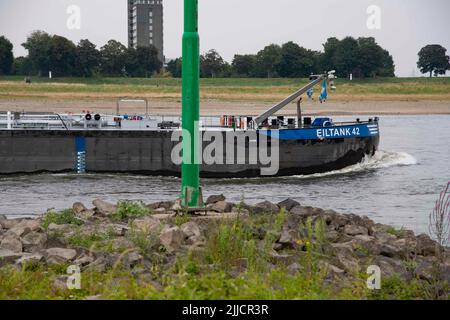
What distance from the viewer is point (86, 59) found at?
97.2 metres

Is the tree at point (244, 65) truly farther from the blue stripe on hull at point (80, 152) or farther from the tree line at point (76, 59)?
the blue stripe on hull at point (80, 152)

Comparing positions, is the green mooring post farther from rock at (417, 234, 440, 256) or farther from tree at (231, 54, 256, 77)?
tree at (231, 54, 256, 77)

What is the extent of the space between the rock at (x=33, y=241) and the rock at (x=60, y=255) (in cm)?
54

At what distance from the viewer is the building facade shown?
93.9 metres

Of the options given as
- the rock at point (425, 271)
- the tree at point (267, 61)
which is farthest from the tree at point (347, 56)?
the rock at point (425, 271)

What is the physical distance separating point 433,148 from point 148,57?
56541 millimetres

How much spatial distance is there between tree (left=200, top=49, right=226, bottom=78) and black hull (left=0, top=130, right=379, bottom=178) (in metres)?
68.7

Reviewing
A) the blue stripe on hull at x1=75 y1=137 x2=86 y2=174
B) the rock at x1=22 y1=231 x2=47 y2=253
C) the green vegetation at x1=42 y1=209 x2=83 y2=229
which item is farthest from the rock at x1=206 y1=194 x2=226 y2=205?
the blue stripe on hull at x1=75 y1=137 x2=86 y2=174

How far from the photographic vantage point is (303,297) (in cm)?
952

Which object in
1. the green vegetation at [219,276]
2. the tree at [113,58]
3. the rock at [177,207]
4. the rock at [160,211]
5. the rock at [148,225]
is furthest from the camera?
the tree at [113,58]

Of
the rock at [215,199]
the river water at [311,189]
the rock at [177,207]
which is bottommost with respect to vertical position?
the river water at [311,189]

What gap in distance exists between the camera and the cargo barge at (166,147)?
3978cm

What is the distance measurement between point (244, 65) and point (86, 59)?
23.1 m

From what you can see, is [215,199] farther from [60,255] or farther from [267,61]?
[267,61]
